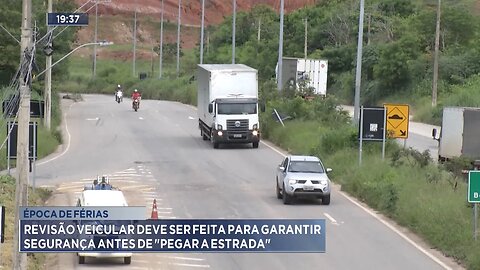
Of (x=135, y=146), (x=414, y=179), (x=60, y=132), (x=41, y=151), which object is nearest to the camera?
(x=414, y=179)

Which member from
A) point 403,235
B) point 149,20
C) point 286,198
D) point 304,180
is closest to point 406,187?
point 304,180

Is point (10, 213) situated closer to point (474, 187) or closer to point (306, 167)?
point (306, 167)

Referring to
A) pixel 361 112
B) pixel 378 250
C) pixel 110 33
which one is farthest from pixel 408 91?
pixel 110 33

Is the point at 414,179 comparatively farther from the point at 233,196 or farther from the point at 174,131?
the point at 174,131

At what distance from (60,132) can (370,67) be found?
38.8m

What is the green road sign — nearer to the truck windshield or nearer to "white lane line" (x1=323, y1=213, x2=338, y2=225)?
"white lane line" (x1=323, y1=213, x2=338, y2=225)

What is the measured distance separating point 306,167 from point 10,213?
410 inches

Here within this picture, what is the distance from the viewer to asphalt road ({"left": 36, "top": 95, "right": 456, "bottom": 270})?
2675 centimetres

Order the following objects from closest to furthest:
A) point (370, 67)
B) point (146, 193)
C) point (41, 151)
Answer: point (146, 193) < point (41, 151) < point (370, 67)

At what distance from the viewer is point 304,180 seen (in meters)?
34.8

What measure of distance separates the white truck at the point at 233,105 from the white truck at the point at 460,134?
1132cm

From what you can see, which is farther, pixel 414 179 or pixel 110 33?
pixel 110 33

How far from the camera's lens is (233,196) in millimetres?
37562
